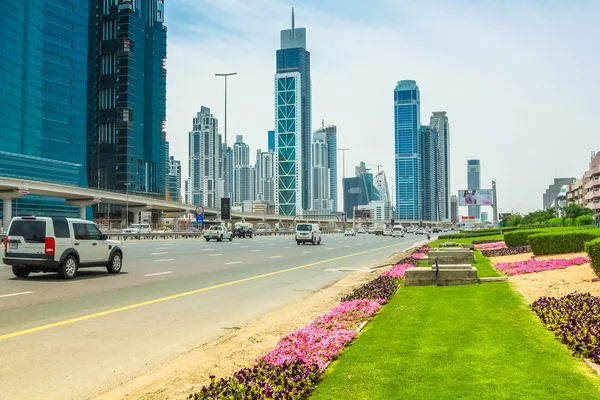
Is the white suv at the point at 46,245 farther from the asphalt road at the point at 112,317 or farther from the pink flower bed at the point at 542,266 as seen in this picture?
the pink flower bed at the point at 542,266

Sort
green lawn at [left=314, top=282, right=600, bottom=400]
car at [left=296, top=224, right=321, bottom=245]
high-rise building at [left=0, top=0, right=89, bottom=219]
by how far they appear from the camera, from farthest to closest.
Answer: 1. high-rise building at [left=0, top=0, right=89, bottom=219]
2. car at [left=296, top=224, right=321, bottom=245]
3. green lawn at [left=314, top=282, right=600, bottom=400]

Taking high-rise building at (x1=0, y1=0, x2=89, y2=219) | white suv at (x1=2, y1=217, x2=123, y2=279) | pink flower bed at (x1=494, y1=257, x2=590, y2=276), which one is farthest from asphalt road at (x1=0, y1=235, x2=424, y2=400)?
high-rise building at (x1=0, y1=0, x2=89, y2=219)

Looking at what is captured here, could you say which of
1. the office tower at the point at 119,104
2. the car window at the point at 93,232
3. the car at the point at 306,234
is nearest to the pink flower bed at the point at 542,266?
the car window at the point at 93,232

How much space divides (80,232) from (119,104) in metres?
159

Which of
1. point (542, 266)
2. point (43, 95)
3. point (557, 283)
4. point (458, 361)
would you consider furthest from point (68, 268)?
point (43, 95)

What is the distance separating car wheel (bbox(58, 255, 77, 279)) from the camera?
653 inches

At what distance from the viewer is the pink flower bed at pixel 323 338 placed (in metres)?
6.68

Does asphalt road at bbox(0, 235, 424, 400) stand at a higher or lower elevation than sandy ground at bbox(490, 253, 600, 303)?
lower

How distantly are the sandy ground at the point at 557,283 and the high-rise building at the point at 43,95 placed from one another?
4045 inches

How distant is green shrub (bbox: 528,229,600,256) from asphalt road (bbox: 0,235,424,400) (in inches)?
316

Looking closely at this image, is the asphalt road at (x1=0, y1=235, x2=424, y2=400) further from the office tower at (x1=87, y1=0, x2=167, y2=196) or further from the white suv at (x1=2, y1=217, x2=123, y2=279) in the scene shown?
the office tower at (x1=87, y1=0, x2=167, y2=196)

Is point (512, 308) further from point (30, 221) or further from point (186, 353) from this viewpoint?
point (30, 221)

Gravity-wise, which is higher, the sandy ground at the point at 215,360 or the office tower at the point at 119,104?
the office tower at the point at 119,104

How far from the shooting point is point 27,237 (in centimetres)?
1636
